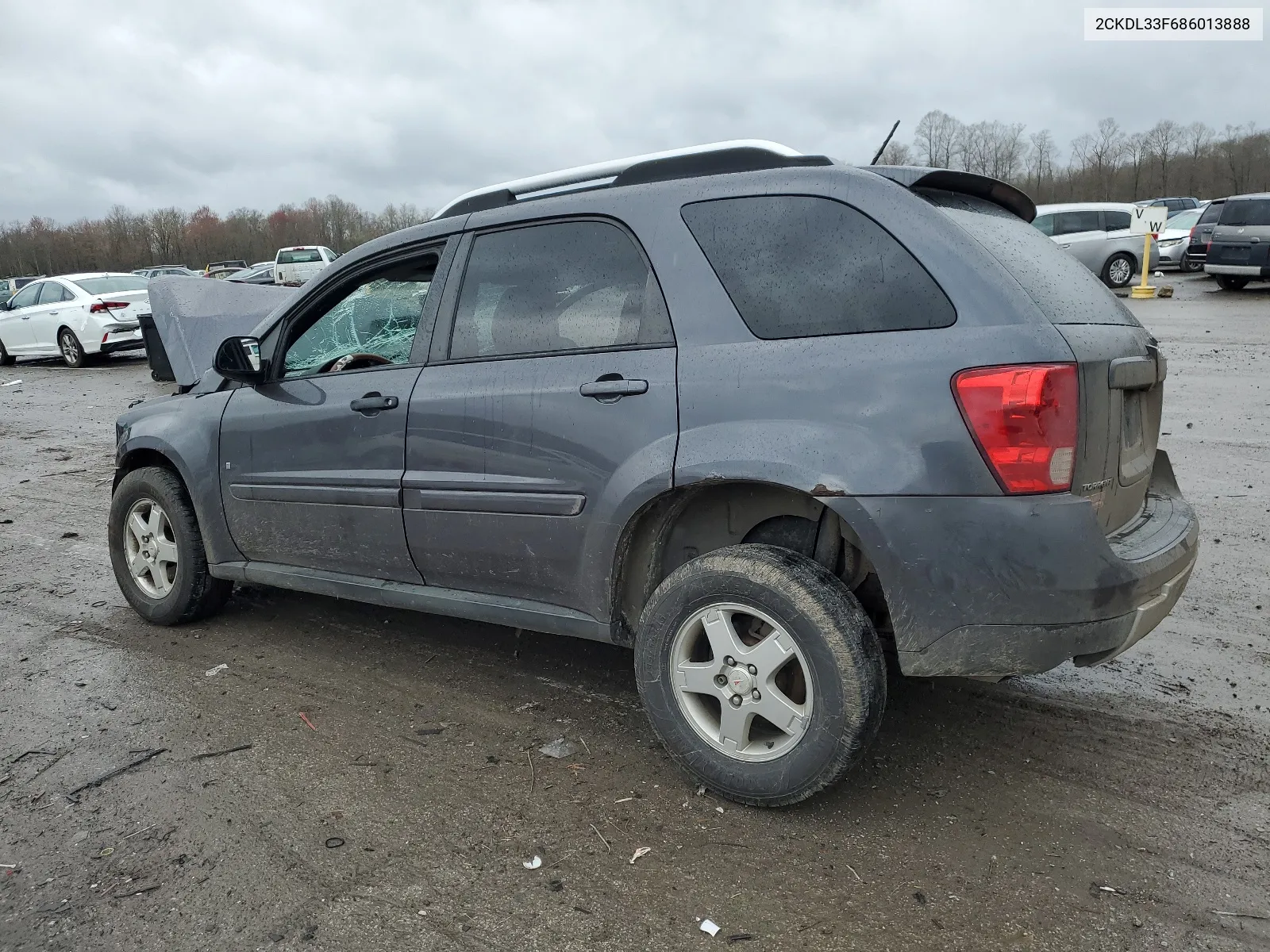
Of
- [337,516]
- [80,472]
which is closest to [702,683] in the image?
[337,516]

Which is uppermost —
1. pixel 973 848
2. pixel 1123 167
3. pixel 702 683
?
pixel 1123 167

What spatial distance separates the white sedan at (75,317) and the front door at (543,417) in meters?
15.8

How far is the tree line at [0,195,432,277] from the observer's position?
68625 millimetres

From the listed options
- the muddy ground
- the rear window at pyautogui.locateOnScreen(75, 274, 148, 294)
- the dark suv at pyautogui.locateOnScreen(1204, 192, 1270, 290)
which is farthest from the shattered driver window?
the dark suv at pyautogui.locateOnScreen(1204, 192, 1270, 290)

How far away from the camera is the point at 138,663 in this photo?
4.18 meters

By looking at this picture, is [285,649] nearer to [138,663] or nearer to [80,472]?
[138,663]

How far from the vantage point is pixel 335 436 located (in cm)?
378

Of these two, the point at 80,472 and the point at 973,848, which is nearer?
the point at 973,848

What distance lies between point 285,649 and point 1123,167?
7107cm

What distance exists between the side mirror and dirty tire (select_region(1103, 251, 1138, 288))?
69.0 feet

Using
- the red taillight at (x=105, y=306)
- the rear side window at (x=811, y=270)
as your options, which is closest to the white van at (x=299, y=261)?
the red taillight at (x=105, y=306)

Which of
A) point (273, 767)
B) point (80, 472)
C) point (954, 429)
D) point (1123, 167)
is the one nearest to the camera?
point (954, 429)

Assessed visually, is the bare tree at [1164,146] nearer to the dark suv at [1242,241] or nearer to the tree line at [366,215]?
the tree line at [366,215]

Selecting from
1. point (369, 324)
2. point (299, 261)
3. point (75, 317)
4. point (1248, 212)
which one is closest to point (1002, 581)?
point (369, 324)
